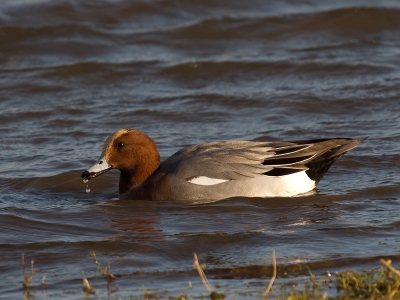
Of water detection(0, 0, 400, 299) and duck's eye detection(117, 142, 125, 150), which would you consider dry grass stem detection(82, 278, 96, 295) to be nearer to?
water detection(0, 0, 400, 299)

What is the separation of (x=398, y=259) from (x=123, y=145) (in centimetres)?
327

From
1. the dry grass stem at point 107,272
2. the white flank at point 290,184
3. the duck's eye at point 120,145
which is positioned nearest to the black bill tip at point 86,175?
the duck's eye at point 120,145

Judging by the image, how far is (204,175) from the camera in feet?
24.4

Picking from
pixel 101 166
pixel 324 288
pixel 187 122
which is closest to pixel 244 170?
pixel 101 166

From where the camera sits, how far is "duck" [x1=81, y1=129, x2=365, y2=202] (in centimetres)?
746

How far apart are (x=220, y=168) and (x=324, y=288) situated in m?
2.67

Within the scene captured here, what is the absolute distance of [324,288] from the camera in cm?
494

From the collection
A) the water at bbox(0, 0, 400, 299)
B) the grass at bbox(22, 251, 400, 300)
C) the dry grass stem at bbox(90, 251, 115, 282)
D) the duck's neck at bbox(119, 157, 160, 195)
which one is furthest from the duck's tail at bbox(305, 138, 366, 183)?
the dry grass stem at bbox(90, 251, 115, 282)

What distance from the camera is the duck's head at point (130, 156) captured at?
25.7 feet

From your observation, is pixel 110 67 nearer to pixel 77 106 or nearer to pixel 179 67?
pixel 179 67

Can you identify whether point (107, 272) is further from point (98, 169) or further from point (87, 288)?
point (98, 169)

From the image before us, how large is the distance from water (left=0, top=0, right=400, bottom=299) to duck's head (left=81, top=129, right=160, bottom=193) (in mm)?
377

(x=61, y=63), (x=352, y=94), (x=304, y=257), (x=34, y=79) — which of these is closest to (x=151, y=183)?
(x=304, y=257)

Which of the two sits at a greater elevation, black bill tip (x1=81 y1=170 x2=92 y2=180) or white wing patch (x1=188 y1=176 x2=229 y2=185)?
black bill tip (x1=81 y1=170 x2=92 y2=180)
